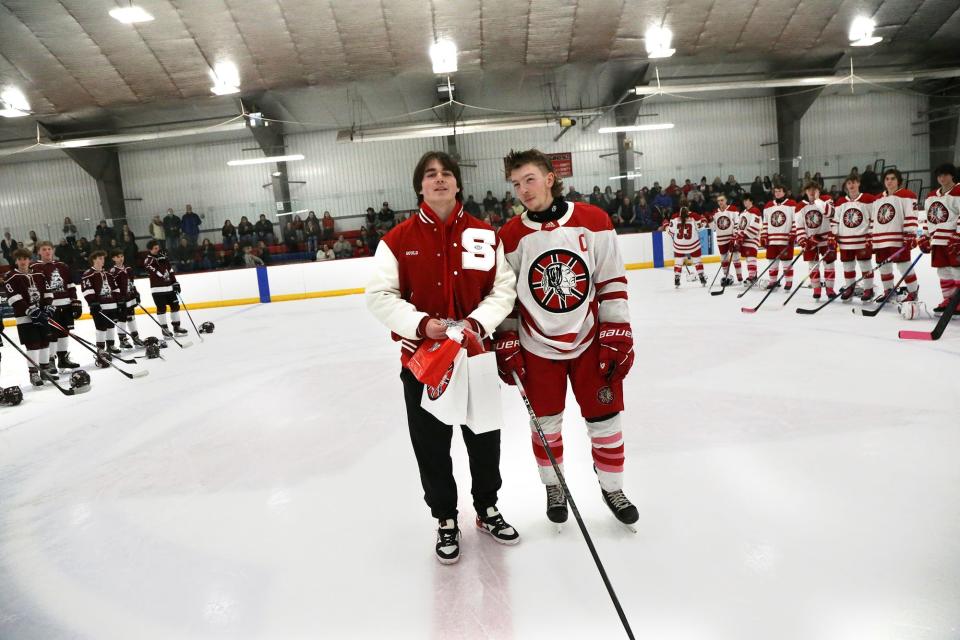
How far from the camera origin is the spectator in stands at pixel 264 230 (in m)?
12.9

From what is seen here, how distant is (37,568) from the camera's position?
6.48 ft

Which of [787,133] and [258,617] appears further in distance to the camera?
[787,133]

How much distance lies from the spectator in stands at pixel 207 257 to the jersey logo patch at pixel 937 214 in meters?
11.8

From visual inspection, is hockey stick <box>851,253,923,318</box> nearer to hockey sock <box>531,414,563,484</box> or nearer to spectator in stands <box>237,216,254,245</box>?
hockey sock <box>531,414,563,484</box>

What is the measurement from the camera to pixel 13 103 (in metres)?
10.8

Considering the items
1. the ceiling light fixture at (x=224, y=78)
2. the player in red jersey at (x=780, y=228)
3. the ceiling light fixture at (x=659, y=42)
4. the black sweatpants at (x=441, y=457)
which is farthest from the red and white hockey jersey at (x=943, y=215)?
the ceiling light fixture at (x=224, y=78)

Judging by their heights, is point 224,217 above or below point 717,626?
above

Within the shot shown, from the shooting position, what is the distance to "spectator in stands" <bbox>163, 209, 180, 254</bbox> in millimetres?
12222

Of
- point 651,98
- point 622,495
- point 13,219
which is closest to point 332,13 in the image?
point 651,98

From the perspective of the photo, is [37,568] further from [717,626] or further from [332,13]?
[332,13]

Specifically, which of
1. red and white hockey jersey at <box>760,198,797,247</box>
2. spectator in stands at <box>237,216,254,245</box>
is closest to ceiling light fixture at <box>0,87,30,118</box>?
spectator in stands at <box>237,216,254,245</box>

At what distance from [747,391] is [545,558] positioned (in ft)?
6.72

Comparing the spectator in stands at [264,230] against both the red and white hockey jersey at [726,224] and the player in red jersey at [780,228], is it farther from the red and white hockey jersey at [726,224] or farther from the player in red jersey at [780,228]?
the player in red jersey at [780,228]

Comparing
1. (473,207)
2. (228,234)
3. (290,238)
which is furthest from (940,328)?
(228,234)
